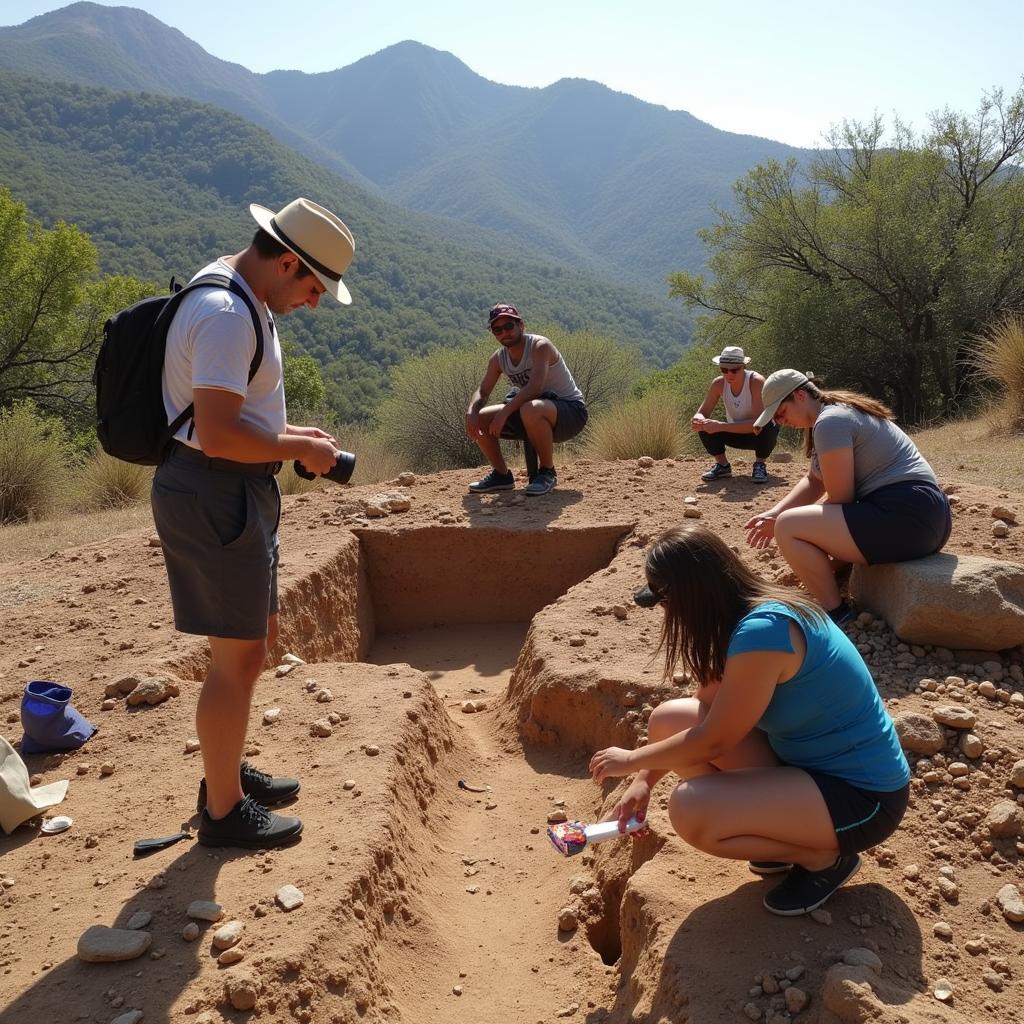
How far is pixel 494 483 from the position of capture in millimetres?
6855

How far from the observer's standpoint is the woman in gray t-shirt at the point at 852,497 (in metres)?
3.78

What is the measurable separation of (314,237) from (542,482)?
4221mm

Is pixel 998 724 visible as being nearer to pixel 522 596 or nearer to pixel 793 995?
pixel 793 995

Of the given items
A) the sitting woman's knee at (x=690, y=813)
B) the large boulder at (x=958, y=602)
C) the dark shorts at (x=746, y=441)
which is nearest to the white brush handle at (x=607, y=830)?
the sitting woman's knee at (x=690, y=813)

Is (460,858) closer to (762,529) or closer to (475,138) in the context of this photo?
(762,529)

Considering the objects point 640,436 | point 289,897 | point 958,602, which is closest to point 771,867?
point 289,897

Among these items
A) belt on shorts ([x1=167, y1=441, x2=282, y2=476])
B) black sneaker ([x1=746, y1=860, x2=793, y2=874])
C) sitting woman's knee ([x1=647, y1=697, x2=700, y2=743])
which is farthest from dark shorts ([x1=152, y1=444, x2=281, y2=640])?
black sneaker ([x1=746, y1=860, x2=793, y2=874])

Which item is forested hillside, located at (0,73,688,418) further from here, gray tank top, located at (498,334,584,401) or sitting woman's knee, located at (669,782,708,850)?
sitting woman's knee, located at (669,782,708,850)

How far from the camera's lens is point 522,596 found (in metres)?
6.22

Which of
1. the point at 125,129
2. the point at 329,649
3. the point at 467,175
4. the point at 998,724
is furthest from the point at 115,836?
the point at 467,175

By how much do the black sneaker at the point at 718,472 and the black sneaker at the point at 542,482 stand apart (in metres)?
1.07

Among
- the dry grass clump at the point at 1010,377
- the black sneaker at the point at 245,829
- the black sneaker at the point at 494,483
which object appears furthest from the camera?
the dry grass clump at the point at 1010,377

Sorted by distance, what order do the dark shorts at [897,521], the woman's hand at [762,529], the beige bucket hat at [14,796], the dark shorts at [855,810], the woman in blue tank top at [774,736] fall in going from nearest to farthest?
1. the woman in blue tank top at [774,736]
2. the dark shorts at [855,810]
3. the beige bucket hat at [14,796]
4. the dark shorts at [897,521]
5. the woman's hand at [762,529]

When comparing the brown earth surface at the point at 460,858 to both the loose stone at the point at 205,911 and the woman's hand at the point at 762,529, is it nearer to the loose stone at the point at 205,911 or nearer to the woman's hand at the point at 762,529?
the loose stone at the point at 205,911
